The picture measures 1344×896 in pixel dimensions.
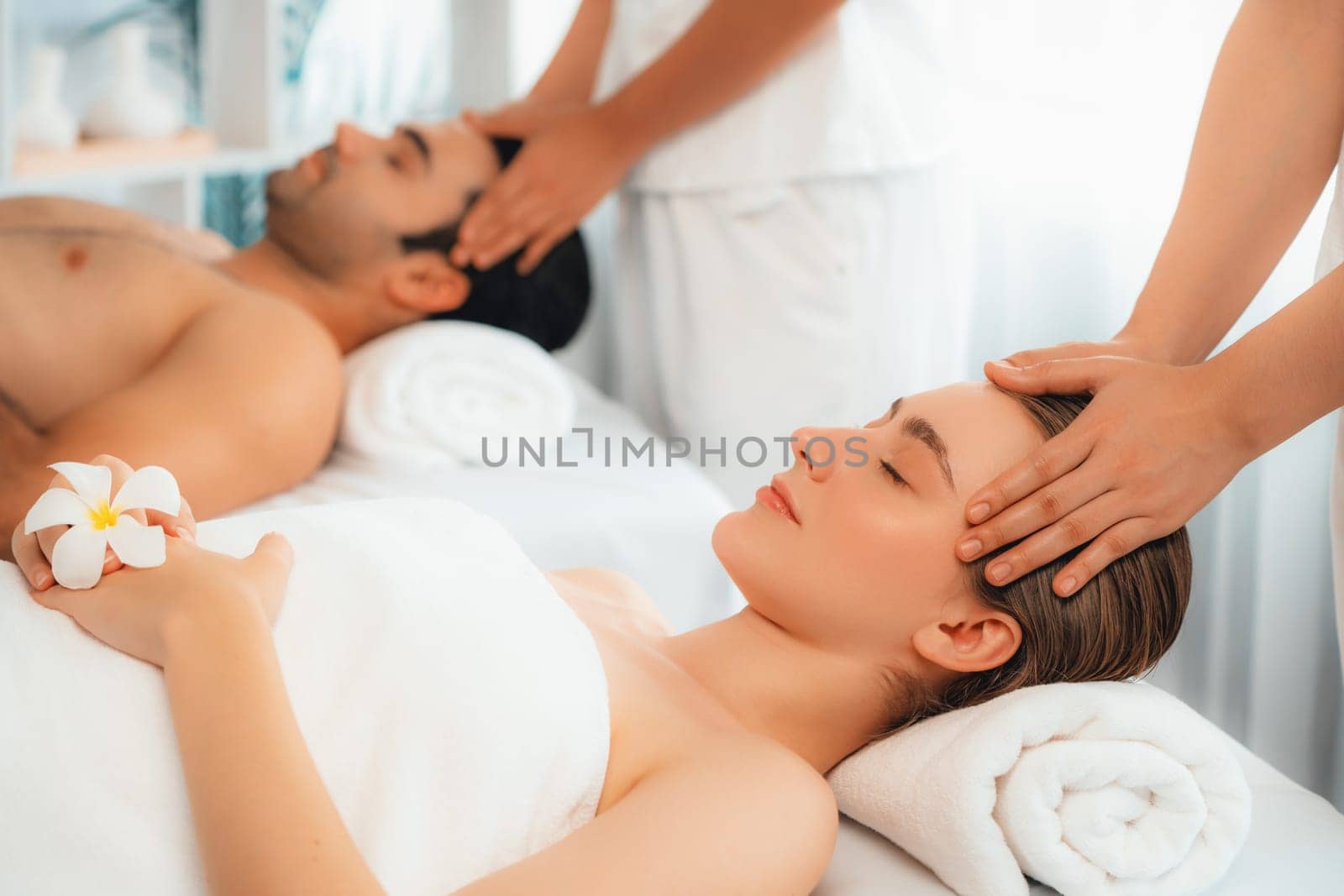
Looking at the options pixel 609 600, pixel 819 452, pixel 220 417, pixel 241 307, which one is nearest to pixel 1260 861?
pixel 819 452

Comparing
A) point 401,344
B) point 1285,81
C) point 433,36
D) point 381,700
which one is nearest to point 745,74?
point 401,344

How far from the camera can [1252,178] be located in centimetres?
137

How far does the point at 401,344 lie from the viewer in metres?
1.97

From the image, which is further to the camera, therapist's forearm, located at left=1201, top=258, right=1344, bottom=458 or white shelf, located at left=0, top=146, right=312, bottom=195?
white shelf, located at left=0, top=146, right=312, bottom=195

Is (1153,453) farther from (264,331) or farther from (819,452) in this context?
(264,331)

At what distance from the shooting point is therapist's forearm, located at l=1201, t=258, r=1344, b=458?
1.06 m

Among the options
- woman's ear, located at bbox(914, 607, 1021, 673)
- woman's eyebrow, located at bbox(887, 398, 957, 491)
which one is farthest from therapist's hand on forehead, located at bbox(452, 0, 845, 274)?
woman's ear, located at bbox(914, 607, 1021, 673)

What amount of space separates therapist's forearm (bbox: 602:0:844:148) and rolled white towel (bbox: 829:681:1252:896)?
4.23ft

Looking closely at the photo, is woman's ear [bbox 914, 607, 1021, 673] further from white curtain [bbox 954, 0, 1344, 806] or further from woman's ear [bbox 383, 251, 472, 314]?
woman's ear [bbox 383, 251, 472, 314]

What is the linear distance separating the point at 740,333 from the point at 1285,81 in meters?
1.03

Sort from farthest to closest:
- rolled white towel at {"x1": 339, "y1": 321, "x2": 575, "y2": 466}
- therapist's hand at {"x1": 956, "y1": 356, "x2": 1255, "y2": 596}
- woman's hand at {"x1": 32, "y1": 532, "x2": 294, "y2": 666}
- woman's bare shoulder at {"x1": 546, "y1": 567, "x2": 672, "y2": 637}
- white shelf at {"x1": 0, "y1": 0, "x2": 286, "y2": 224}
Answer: white shelf at {"x1": 0, "y1": 0, "x2": 286, "y2": 224}
rolled white towel at {"x1": 339, "y1": 321, "x2": 575, "y2": 466}
woman's bare shoulder at {"x1": 546, "y1": 567, "x2": 672, "y2": 637}
therapist's hand at {"x1": 956, "y1": 356, "x2": 1255, "y2": 596}
woman's hand at {"x1": 32, "y1": 532, "x2": 294, "y2": 666}

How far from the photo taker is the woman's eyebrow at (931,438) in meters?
1.14

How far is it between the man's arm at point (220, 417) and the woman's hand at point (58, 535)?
40 cm

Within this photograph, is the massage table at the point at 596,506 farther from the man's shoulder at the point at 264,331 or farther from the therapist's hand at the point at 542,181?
the therapist's hand at the point at 542,181
